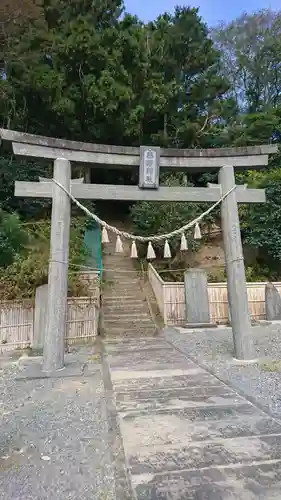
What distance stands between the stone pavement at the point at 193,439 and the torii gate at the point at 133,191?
1216mm

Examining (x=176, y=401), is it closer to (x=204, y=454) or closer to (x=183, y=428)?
(x=183, y=428)

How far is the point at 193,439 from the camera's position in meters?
2.87

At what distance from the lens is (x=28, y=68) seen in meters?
14.2

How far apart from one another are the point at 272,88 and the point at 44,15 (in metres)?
15.2

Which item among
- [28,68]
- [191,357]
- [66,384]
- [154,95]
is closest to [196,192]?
[191,357]

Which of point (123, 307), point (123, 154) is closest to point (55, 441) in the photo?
point (123, 154)

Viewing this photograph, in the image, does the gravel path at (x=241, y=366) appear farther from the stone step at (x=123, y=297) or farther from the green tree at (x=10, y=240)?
the green tree at (x=10, y=240)

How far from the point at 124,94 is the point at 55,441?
44.9 feet

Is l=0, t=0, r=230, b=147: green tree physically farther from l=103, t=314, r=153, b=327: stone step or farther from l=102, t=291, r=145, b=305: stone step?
l=103, t=314, r=153, b=327: stone step

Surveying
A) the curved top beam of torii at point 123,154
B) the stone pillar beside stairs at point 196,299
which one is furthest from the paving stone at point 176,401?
the stone pillar beside stairs at point 196,299

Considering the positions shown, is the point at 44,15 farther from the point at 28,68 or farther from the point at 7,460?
the point at 7,460

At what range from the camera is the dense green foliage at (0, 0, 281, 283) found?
13.6 m

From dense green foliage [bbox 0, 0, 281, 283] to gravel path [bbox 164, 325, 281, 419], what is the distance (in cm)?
493

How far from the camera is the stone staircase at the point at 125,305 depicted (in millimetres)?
9539
